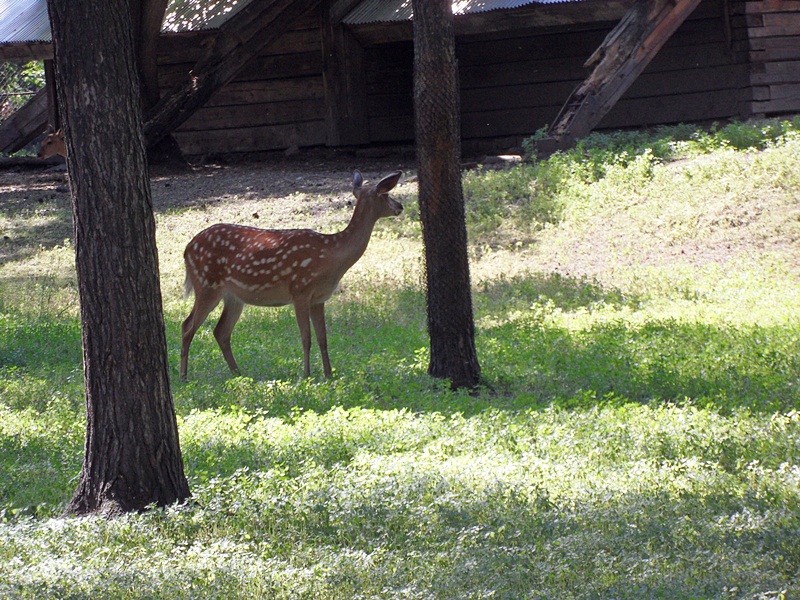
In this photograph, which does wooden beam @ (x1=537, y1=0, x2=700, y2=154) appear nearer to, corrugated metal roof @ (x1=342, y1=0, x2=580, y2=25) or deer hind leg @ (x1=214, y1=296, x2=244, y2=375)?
corrugated metal roof @ (x1=342, y1=0, x2=580, y2=25)

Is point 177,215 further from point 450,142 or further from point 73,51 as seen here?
point 73,51

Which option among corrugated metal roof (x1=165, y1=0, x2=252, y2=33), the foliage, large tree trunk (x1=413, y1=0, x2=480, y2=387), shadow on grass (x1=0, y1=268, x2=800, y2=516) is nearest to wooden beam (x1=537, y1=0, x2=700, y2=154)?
shadow on grass (x1=0, y1=268, x2=800, y2=516)

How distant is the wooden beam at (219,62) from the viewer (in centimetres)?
2020

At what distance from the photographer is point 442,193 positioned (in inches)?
352

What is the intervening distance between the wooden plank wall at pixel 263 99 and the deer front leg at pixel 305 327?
1247 centimetres

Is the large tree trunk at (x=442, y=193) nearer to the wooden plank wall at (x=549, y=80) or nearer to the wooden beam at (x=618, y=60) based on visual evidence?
the wooden beam at (x=618, y=60)

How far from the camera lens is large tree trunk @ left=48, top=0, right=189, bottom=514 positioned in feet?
18.9

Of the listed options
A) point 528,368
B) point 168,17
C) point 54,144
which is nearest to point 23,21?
point 54,144

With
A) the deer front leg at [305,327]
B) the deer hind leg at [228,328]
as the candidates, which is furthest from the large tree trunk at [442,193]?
the deer hind leg at [228,328]

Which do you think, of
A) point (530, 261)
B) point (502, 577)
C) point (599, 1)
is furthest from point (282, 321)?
point (599, 1)

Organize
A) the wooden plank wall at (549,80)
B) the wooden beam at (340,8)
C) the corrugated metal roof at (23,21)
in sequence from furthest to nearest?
the wooden beam at (340,8), the wooden plank wall at (549,80), the corrugated metal roof at (23,21)

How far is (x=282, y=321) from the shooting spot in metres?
12.7

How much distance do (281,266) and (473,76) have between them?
12.9m

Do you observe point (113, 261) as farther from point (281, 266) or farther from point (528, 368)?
point (528, 368)
